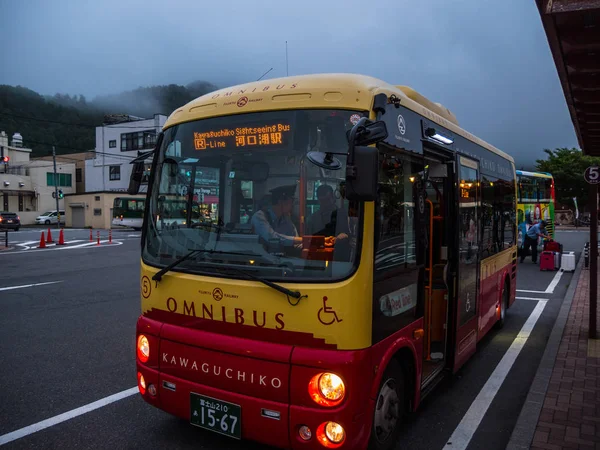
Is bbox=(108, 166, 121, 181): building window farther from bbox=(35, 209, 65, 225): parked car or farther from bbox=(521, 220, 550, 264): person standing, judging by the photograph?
bbox=(521, 220, 550, 264): person standing

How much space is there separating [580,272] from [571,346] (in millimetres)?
9802

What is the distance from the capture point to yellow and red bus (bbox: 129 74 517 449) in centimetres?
317

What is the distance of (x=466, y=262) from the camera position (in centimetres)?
552

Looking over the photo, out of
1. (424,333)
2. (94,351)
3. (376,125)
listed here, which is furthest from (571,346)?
(94,351)

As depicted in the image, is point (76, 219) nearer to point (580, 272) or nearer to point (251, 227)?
point (580, 272)

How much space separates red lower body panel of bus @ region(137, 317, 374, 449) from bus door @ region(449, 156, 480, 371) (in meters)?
2.32

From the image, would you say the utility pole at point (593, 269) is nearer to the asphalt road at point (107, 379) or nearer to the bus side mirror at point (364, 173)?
the asphalt road at point (107, 379)

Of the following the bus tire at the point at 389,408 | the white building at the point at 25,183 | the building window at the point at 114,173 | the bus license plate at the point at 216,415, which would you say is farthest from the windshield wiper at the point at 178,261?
the building window at the point at 114,173

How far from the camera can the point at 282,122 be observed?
3.53 meters

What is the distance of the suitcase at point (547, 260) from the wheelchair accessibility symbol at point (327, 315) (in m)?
15.1

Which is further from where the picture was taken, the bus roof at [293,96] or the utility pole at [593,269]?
the utility pole at [593,269]

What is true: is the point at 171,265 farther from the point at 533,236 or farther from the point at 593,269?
the point at 533,236

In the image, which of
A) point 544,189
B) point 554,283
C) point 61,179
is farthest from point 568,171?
point 61,179

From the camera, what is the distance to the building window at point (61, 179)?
56922 mm
